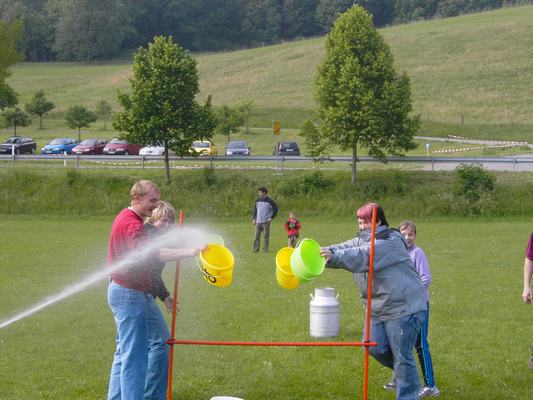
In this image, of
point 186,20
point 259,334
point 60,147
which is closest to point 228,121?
point 60,147

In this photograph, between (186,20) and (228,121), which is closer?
(228,121)

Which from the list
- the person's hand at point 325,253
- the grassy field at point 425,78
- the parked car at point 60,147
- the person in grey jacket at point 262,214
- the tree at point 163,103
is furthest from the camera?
the grassy field at point 425,78

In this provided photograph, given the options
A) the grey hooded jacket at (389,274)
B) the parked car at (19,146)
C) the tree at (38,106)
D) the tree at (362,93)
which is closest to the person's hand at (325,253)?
the grey hooded jacket at (389,274)

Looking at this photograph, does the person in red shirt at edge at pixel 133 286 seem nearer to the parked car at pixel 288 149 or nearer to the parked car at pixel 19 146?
the parked car at pixel 288 149

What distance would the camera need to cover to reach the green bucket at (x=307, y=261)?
26.5 feet

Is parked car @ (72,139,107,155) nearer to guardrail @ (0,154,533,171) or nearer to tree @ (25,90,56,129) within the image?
guardrail @ (0,154,533,171)

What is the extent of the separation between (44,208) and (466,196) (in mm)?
18093

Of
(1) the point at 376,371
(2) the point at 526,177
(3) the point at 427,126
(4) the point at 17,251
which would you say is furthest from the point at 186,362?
(3) the point at 427,126

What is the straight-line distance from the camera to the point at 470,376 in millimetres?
10062

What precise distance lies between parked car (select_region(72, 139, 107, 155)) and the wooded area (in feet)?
246

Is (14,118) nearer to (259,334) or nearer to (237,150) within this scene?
(237,150)

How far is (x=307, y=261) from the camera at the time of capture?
811 cm

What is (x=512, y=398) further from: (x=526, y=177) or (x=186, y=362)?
(x=526, y=177)

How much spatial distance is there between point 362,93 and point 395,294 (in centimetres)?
2850
